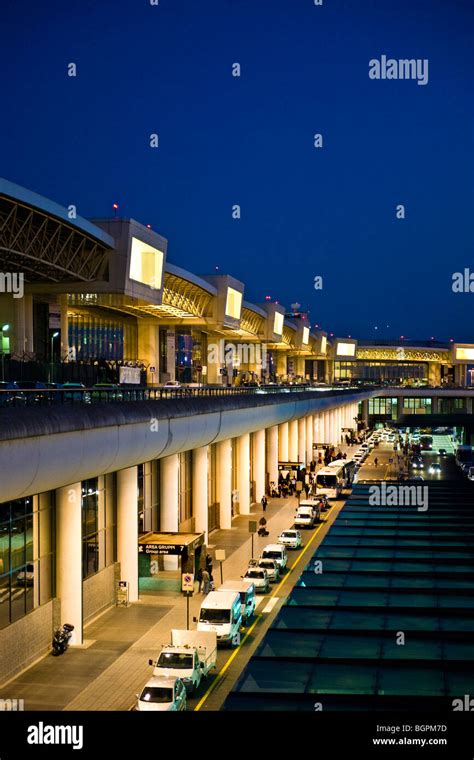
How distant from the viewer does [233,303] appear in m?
83.2

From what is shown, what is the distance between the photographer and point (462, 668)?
1867 cm

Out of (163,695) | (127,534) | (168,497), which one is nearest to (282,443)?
(168,497)

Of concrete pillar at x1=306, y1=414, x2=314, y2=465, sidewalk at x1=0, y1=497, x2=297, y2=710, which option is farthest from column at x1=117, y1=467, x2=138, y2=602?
concrete pillar at x1=306, y1=414, x2=314, y2=465

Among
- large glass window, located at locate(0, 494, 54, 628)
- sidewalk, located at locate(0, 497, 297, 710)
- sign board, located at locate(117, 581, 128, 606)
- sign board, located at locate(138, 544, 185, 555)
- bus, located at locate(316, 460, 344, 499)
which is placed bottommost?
sidewalk, located at locate(0, 497, 297, 710)

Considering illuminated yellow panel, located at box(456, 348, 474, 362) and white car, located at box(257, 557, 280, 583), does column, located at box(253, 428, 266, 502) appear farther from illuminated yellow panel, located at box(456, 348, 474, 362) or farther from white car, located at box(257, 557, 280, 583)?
illuminated yellow panel, located at box(456, 348, 474, 362)

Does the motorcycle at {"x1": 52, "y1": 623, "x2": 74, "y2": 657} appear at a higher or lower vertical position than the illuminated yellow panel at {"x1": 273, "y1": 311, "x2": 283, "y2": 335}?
lower

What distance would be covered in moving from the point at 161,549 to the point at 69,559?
6378 mm

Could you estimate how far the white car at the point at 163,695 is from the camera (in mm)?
20281

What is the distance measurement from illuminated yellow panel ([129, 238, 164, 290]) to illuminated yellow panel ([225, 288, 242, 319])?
26.4 m

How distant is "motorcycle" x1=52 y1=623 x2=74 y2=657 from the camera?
85.0 feet

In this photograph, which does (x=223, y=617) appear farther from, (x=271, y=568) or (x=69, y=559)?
(x=271, y=568)

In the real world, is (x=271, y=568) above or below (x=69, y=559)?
below

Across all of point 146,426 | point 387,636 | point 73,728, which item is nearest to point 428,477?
point 146,426

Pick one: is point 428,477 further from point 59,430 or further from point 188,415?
point 59,430
